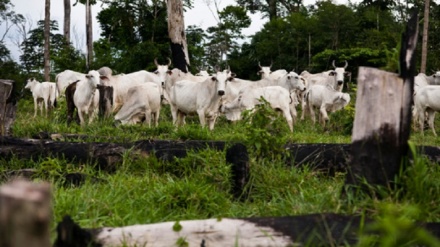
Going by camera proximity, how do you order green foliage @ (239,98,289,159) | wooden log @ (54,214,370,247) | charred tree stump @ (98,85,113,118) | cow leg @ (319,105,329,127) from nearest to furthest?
1. wooden log @ (54,214,370,247)
2. green foliage @ (239,98,289,159)
3. charred tree stump @ (98,85,113,118)
4. cow leg @ (319,105,329,127)

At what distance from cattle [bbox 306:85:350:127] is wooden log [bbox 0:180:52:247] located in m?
14.3

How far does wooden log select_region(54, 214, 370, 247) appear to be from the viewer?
10.5 feet

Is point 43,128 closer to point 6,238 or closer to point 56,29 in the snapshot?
point 6,238

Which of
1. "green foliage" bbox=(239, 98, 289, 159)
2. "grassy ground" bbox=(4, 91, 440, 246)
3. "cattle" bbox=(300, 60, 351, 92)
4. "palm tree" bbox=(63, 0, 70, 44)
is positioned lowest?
"grassy ground" bbox=(4, 91, 440, 246)

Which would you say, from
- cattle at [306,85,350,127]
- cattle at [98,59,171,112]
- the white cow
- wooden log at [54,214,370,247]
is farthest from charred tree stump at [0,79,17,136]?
cattle at [306,85,350,127]

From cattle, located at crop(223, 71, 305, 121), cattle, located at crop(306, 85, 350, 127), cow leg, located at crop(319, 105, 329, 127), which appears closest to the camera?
cow leg, located at crop(319, 105, 329, 127)

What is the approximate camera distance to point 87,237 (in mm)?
3102

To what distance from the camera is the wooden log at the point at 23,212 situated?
60.2 inches

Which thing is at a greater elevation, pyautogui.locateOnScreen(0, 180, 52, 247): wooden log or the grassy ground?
pyautogui.locateOnScreen(0, 180, 52, 247): wooden log

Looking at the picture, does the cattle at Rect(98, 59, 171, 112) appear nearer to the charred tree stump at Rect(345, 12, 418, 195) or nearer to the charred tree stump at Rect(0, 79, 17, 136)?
the charred tree stump at Rect(0, 79, 17, 136)

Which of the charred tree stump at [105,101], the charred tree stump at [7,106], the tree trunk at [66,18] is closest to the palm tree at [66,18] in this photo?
the tree trunk at [66,18]

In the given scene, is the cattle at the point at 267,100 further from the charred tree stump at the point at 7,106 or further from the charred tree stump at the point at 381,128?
the charred tree stump at the point at 381,128

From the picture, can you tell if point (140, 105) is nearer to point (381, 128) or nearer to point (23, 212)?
point (381, 128)

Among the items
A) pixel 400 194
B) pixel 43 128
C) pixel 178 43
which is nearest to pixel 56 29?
pixel 178 43
